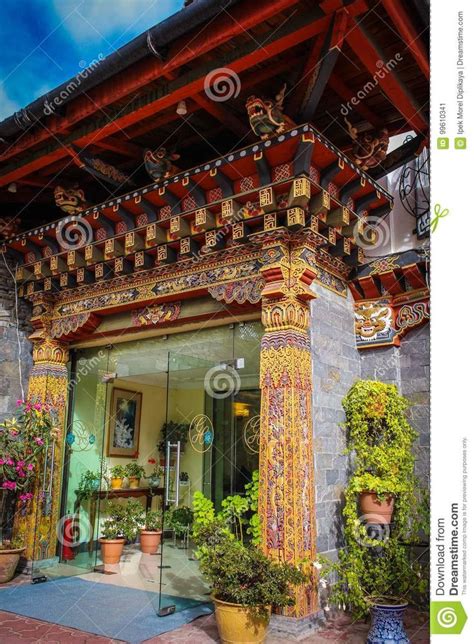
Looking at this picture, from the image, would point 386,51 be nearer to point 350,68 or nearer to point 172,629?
point 350,68

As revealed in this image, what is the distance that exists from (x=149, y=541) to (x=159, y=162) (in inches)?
193

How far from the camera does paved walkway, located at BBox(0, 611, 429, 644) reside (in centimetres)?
439

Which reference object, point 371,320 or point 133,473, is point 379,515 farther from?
Result: point 133,473

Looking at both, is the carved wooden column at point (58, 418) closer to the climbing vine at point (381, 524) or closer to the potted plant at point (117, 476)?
the potted plant at point (117, 476)

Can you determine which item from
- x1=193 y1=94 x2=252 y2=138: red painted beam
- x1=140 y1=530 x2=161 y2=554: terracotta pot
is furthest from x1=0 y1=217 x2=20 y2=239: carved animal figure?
x1=140 y1=530 x2=161 y2=554: terracotta pot

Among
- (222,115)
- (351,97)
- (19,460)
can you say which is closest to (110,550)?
(19,460)

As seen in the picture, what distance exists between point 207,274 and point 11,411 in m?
3.32

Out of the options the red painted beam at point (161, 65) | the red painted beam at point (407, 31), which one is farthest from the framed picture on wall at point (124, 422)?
the red painted beam at point (407, 31)

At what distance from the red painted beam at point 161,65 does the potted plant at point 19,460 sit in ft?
9.64

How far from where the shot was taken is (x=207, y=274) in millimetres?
5695

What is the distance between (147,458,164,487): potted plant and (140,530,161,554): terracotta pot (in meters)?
1.11

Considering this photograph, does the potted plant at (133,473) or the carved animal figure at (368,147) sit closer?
the carved animal figure at (368,147)

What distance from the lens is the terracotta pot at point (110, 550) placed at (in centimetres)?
707
